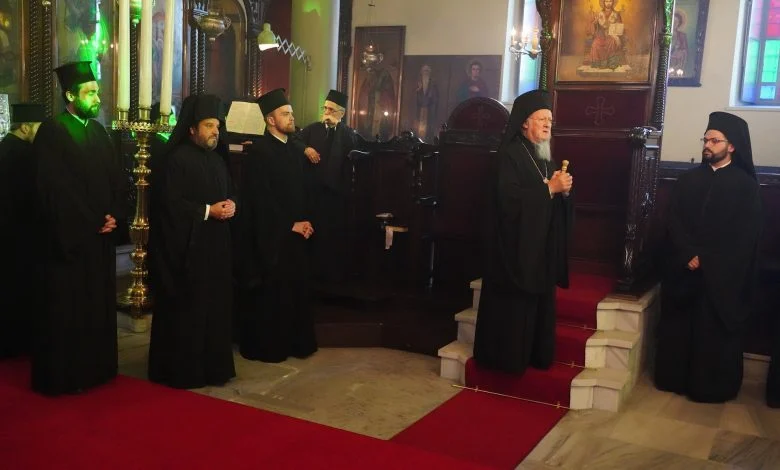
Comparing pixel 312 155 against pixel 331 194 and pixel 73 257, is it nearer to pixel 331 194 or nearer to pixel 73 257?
pixel 331 194

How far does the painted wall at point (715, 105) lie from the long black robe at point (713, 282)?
7828 mm

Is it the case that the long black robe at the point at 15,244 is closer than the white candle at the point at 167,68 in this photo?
Yes

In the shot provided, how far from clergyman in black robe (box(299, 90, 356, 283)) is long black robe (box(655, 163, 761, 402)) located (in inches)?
127

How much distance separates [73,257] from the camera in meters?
4.70

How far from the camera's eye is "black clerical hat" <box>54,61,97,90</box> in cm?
469

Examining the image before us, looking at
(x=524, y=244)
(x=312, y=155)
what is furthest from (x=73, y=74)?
(x=524, y=244)

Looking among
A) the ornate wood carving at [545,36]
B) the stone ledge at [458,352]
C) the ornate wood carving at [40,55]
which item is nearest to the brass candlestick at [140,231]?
the ornate wood carving at [40,55]

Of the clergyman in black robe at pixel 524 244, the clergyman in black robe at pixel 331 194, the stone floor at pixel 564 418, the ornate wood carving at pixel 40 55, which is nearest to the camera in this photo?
the stone floor at pixel 564 418

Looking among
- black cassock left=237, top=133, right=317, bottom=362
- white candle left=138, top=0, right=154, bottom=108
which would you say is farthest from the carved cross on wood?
white candle left=138, top=0, right=154, bottom=108

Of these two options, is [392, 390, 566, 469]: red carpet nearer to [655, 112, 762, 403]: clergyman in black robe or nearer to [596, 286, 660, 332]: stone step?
[596, 286, 660, 332]: stone step

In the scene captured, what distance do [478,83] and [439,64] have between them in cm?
92

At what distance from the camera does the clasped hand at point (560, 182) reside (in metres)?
5.02

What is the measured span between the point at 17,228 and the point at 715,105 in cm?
1115

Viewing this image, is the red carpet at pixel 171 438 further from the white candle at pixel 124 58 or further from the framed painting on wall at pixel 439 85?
the framed painting on wall at pixel 439 85
